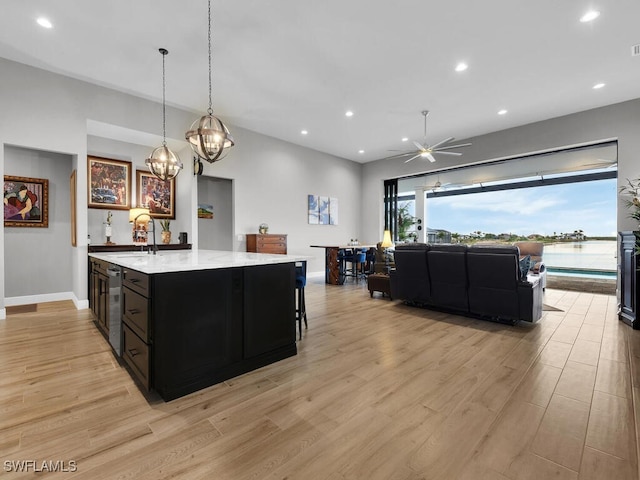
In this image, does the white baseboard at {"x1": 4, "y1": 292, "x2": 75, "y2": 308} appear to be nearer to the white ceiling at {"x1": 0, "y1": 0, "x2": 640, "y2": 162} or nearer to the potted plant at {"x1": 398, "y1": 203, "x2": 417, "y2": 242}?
the white ceiling at {"x1": 0, "y1": 0, "x2": 640, "y2": 162}

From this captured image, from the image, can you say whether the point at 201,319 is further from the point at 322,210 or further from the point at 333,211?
the point at 333,211

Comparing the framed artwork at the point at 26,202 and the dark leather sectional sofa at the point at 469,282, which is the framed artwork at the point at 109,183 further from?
the dark leather sectional sofa at the point at 469,282

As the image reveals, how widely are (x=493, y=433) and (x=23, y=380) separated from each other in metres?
3.40

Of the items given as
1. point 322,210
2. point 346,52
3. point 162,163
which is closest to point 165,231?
point 162,163

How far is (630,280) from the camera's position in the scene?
3764mm

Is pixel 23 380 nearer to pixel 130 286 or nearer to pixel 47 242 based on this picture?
pixel 130 286

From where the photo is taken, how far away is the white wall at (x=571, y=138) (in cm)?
530

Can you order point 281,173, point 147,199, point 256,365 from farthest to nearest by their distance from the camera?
point 281,173, point 147,199, point 256,365

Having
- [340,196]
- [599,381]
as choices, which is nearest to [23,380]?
[599,381]

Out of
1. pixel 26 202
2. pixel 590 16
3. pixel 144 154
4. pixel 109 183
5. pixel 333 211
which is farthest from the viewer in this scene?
pixel 333 211

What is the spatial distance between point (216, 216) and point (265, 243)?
1621mm

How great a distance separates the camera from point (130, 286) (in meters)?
2.35

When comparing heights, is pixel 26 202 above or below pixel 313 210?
below

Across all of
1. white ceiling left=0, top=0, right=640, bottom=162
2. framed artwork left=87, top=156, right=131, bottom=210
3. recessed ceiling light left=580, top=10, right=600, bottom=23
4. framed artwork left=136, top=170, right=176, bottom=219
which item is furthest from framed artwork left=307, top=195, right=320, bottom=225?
recessed ceiling light left=580, top=10, right=600, bottom=23
